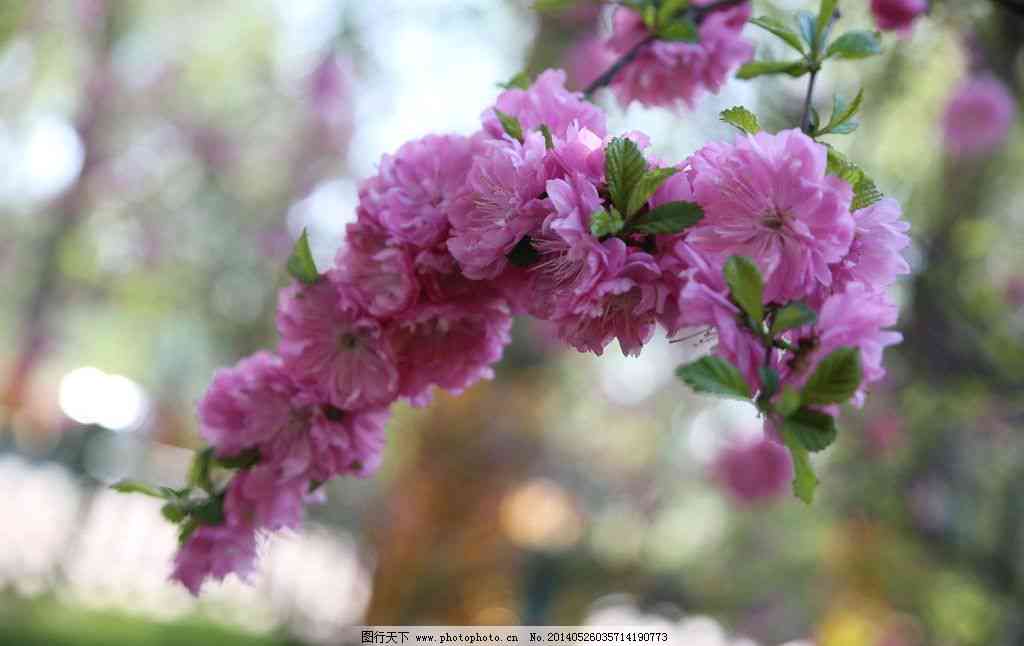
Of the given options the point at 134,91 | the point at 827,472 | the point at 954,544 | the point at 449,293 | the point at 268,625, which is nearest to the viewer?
the point at 449,293

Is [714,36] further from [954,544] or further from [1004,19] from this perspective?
[954,544]

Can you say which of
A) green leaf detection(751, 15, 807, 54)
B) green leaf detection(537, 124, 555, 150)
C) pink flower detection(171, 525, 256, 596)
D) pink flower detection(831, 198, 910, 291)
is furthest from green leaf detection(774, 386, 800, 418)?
pink flower detection(171, 525, 256, 596)

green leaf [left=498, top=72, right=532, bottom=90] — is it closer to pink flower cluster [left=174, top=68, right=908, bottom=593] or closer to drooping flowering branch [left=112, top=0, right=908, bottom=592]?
drooping flowering branch [left=112, top=0, right=908, bottom=592]

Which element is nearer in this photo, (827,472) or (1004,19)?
(1004,19)

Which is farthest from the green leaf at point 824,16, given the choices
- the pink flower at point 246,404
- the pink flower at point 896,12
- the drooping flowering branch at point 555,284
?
the pink flower at point 246,404

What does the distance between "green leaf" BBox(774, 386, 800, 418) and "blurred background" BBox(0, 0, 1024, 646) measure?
0.36 metres

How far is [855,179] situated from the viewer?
1.78ft

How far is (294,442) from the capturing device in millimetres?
708

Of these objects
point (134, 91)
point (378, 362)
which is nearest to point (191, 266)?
point (134, 91)

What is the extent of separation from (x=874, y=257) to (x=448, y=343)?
0.30 m

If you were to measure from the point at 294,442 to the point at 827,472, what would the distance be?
2.71 meters

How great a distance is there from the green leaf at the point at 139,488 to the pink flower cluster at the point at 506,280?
5cm

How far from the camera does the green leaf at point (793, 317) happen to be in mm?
465

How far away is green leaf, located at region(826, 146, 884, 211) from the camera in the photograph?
534 mm
